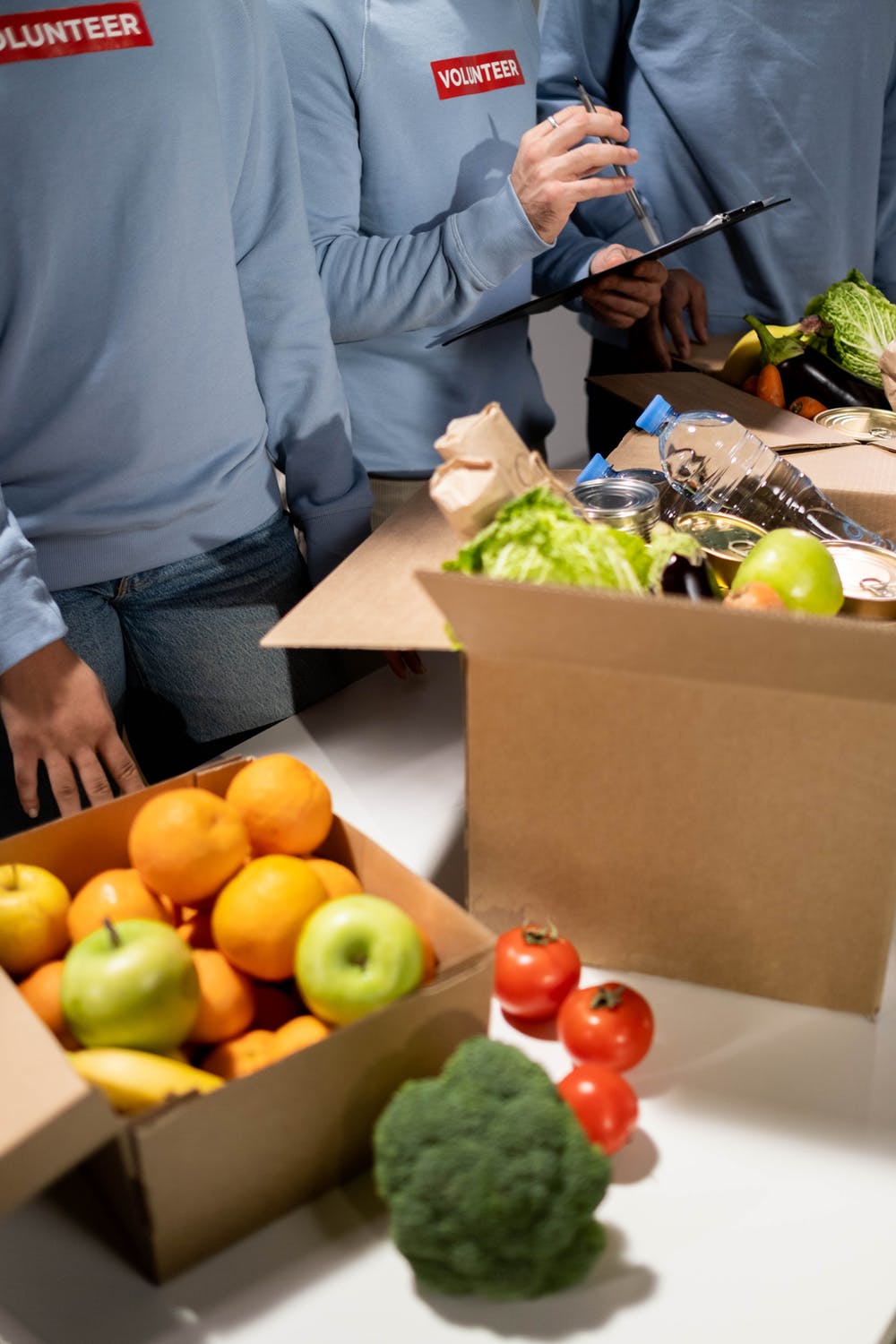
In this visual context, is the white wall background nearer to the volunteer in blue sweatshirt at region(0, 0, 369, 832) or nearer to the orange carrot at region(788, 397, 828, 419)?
the orange carrot at region(788, 397, 828, 419)

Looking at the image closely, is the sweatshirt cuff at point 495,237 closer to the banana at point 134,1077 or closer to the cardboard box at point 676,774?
the cardboard box at point 676,774

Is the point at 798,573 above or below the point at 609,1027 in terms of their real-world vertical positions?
above

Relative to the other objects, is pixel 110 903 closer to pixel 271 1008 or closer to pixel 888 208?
pixel 271 1008

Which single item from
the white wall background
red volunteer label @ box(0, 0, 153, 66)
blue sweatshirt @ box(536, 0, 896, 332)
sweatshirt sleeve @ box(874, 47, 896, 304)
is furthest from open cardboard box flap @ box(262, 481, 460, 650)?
the white wall background

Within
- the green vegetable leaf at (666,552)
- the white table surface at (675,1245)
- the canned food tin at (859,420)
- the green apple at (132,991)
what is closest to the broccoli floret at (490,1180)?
the white table surface at (675,1245)

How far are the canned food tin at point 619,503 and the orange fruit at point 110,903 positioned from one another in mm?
507

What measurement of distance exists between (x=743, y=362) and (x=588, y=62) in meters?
0.75

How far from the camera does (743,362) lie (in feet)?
6.03

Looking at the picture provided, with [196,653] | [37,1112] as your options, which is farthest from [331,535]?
[37,1112]

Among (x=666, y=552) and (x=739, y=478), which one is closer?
(x=666, y=552)

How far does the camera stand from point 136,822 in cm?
82

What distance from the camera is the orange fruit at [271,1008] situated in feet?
2.57

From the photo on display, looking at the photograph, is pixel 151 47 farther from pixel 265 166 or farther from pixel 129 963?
pixel 129 963

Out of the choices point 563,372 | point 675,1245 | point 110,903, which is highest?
point 110,903
